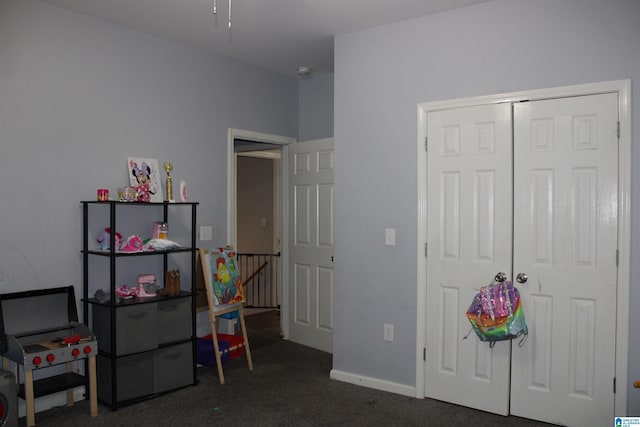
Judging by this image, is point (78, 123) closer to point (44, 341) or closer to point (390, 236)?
point (44, 341)

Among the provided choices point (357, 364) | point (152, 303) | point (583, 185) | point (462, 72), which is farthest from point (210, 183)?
point (583, 185)

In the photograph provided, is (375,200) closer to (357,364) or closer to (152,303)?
(357,364)

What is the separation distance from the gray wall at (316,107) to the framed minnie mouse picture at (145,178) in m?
1.85

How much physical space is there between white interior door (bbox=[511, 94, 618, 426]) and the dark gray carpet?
0.29 metres

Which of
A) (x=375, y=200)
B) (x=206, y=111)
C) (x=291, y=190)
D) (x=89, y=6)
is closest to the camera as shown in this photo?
(x=89, y=6)

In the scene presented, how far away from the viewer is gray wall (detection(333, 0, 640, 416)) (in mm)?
2990

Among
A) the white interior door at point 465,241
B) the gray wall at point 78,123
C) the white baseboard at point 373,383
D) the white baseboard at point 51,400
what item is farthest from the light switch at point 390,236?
the white baseboard at point 51,400

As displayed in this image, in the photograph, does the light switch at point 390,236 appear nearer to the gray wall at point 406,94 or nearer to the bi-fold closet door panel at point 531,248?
the gray wall at point 406,94

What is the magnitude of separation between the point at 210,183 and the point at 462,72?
93.0 inches

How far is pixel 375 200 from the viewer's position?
3869mm

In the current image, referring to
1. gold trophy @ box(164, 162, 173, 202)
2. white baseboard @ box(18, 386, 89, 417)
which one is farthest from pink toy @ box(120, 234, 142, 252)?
white baseboard @ box(18, 386, 89, 417)

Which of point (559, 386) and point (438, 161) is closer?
point (559, 386)

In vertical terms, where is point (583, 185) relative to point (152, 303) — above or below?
above

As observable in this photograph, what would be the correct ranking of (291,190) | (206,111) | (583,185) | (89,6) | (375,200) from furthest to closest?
(291,190), (206,111), (375,200), (89,6), (583,185)
